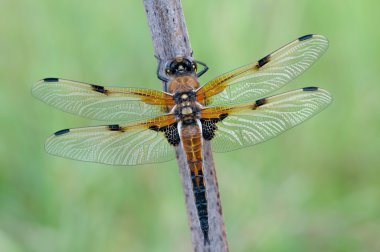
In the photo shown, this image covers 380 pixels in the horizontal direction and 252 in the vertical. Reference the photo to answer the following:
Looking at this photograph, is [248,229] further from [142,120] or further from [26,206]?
[26,206]

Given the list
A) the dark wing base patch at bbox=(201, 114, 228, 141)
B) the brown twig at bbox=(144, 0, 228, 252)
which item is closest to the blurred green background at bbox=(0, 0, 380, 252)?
the dark wing base patch at bbox=(201, 114, 228, 141)

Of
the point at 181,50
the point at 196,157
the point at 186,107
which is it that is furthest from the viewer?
the point at 186,107

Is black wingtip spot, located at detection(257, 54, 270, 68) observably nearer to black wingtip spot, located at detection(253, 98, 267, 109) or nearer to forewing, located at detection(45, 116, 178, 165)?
black wingtip spot, located at detection(253, 98, 267, 109)

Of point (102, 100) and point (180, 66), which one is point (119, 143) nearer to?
point (102, 100)

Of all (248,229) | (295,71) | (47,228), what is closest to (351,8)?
(295,71)

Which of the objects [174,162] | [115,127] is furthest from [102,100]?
[174,162]

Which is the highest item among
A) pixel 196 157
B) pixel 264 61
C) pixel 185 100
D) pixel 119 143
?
pixel 264 61

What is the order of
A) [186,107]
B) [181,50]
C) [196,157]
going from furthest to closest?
[186,107] → [196,157] → [181,50]

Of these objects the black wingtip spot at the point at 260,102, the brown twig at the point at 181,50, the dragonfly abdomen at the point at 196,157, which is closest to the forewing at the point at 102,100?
the dragonfly abdomen at the point at 196,157
